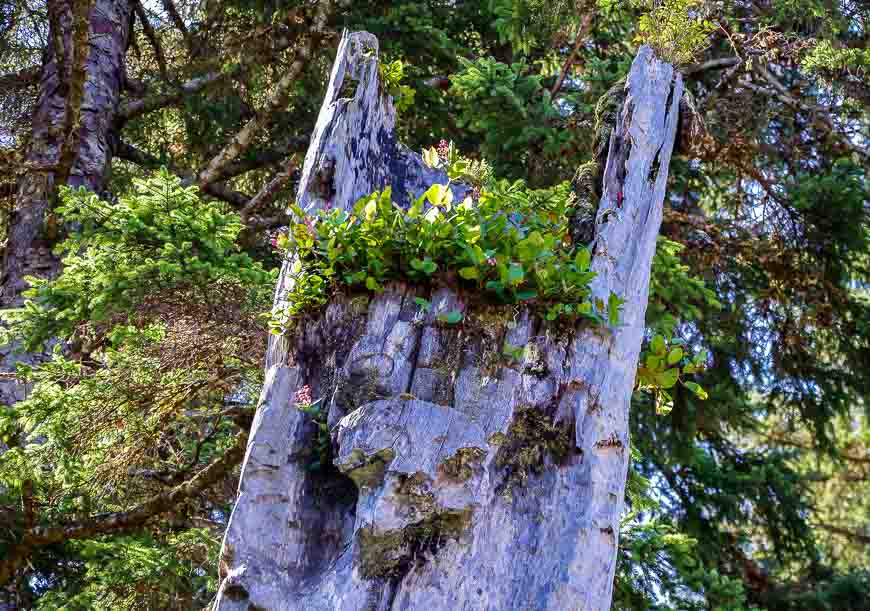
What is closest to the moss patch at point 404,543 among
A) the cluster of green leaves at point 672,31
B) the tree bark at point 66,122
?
the cluster of green leaves at point 672,31

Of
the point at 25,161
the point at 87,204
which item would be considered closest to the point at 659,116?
the point at 87,204

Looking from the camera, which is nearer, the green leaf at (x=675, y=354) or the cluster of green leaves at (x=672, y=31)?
the green leaf at (x=675, y=354)

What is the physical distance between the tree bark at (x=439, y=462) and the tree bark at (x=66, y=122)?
381cm

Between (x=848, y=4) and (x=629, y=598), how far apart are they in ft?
17.8

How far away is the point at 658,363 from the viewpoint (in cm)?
407

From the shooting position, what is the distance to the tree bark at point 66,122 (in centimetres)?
698

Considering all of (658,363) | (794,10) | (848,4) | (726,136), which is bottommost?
(658,363)

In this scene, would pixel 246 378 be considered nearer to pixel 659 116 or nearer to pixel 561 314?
pixel 561 314

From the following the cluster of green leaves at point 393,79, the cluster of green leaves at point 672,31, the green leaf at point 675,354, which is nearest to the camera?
the green leaf at point 675,354

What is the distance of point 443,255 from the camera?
362 centimetres

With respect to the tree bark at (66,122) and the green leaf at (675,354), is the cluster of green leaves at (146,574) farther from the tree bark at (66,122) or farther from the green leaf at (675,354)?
the green leaf at (675,354)

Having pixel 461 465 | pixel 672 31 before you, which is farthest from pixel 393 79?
pixel 461 465

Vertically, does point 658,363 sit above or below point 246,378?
above

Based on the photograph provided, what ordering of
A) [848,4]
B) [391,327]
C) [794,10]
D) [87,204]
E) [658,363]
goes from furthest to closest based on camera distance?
[848,4] → [794,10] → [87,204] → [658,363] → [391,327]
